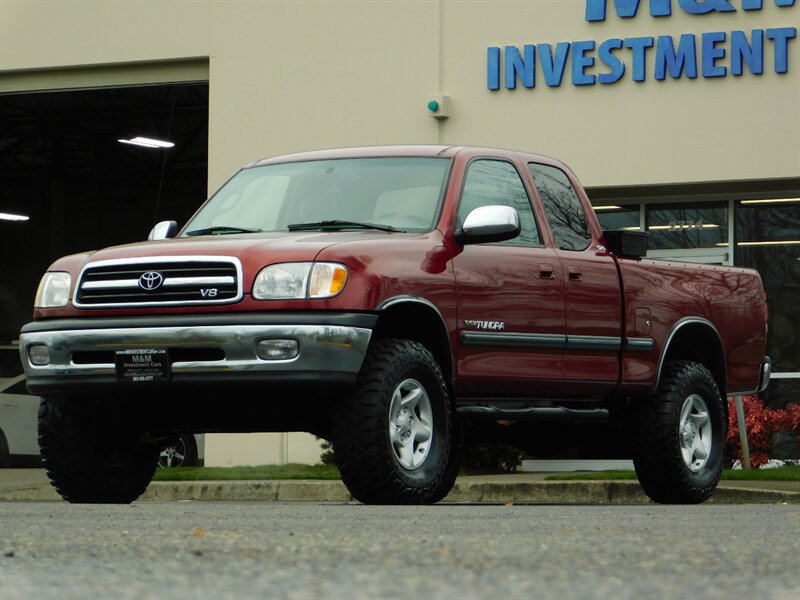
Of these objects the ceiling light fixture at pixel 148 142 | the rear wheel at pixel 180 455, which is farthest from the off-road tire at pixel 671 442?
the ceiling light fixture at pixel 148 142

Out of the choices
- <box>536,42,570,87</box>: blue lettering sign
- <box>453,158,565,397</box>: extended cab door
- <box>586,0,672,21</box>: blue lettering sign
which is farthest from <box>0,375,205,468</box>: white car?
<box>453,158,565,397</box>: extended cab door

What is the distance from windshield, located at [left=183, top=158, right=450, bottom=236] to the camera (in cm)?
911

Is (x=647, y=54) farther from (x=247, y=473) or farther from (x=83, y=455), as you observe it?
(x=83, y=455)

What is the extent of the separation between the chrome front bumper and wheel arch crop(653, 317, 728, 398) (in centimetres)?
312

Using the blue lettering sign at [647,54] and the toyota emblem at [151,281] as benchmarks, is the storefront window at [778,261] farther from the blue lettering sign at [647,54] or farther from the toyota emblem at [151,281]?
the toyota emblem at [151,281]

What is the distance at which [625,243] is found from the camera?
1027 cm

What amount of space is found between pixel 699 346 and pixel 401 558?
6895 millimetres

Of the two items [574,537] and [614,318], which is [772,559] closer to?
[574,537]

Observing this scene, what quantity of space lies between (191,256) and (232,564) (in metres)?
4.00

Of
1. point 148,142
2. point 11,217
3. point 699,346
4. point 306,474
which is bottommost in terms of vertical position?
point 306,474

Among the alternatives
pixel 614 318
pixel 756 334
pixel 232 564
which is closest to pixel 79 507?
pixel 614 318

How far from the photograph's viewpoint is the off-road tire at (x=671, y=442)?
33.6ft

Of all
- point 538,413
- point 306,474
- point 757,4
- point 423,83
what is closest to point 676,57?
point 757,4

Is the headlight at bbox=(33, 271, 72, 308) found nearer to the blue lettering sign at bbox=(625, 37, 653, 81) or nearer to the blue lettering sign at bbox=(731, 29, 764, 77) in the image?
the blue lettering sign at bbox=(625, 37, 653, 81)
